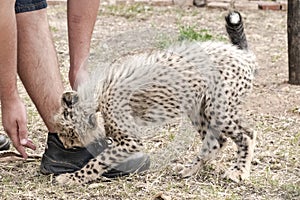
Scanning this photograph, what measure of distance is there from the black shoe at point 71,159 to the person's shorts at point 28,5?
0.65 metres

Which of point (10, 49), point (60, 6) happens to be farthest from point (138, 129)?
point (60, 6)

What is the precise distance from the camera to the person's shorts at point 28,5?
403 cm

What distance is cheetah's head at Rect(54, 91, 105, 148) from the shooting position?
393 cm

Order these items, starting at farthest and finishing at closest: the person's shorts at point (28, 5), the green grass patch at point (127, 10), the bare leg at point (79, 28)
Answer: the green grass patch at point (127, 10) → the bare leg at point (79, 28) → the person's shorts at point (28, 5)

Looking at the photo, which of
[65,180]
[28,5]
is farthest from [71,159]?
[28,5]

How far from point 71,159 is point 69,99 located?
37 cm

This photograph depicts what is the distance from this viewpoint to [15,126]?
376 cm

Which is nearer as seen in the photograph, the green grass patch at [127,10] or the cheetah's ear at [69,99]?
the cheetah's ear at [69,99]

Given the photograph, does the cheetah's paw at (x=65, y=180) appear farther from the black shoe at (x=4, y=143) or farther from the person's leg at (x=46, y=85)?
the black shoe at (x=4, y=143)

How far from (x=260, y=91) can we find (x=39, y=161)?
224 cm

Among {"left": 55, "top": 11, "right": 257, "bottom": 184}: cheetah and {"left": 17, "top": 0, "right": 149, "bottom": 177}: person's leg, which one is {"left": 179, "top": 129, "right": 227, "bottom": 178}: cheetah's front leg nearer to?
{"left": 55, "top": 11, "right": 257, "bottom": 184}: cheetah

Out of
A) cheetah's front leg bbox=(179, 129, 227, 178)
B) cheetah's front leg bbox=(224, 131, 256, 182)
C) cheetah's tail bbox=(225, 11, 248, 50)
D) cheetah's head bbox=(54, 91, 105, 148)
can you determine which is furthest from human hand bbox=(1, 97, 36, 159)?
cheetah's tail bbox=(225, 11, 248, 50)

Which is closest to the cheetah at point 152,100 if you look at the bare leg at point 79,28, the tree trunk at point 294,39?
the bare leg at point 79,28

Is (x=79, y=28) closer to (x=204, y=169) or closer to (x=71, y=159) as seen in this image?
(x=71, y=159)
